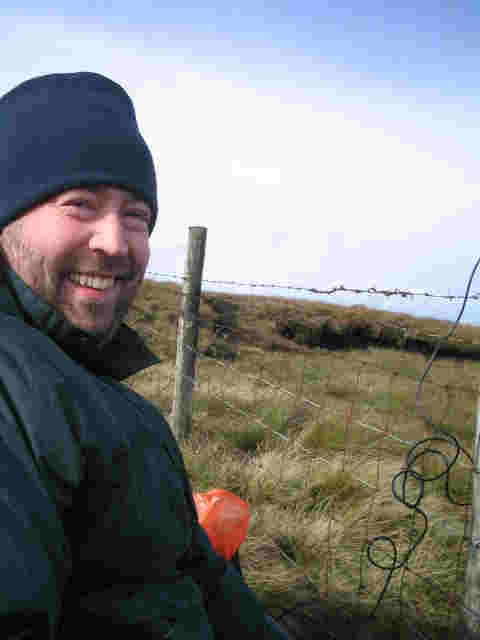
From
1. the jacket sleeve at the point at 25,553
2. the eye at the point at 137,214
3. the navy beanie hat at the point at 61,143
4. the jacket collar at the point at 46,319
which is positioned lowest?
the jacket sleeve at the point at 25,553

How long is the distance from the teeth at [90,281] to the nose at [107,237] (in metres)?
0.06

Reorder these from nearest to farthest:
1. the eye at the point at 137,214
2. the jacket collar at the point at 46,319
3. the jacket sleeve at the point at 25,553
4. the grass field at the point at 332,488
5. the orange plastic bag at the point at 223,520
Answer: the jacket sleeve at the point at 25,553
the jacket collar at the point at 46,319
the eye at the point at 137,214
the orange plastic bag at the point at 223,520
the grass field at the point at 332,488

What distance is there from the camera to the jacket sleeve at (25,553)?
1.90 ft

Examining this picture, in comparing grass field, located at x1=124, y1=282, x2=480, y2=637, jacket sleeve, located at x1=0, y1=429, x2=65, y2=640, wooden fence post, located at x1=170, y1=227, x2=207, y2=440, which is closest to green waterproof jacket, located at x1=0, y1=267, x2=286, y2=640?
jacket sleeve, located at x1=0, y1=429, x2=65, y2=640

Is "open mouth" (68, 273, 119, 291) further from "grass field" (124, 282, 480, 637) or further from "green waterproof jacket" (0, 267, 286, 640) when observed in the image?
"grass field" (124, 282, 480, 637)

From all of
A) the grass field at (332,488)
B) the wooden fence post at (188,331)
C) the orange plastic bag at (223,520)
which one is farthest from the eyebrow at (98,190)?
the wooden fence post at (188,331)

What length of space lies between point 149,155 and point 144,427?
2.54 ft

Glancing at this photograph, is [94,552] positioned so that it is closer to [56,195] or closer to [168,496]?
[168,496]

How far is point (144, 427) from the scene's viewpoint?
100 cm

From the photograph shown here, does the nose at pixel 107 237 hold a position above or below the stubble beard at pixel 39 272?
above

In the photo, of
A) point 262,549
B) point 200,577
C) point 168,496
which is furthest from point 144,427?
point 262,549

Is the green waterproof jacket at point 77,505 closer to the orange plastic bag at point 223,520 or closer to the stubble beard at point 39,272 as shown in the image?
the stubble beard at point 39,272

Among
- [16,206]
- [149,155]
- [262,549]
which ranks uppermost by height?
[149,155]

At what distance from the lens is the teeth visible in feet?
3.48
